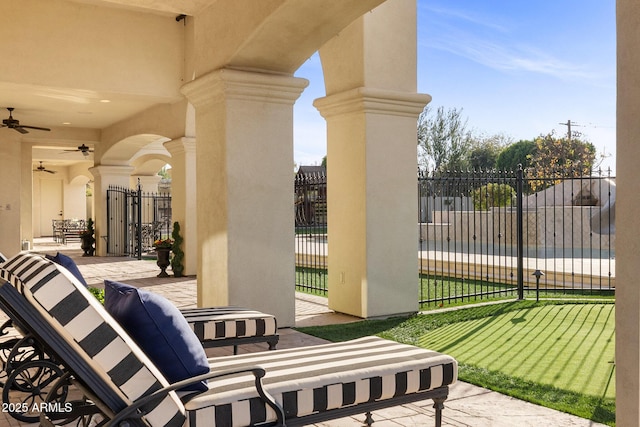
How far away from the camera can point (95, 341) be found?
93.7 inches

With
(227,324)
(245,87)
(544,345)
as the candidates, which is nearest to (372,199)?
(245,87)

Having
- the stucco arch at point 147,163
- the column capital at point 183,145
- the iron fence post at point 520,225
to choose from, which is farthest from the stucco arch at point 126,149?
the iron fence post at point 520,225

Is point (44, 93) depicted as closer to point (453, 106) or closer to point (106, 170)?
point (106, 170)

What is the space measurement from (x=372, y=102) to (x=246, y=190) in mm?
2130

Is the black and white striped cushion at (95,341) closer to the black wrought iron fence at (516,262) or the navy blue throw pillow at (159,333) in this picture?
the navy blue throw pillow at (159,333)

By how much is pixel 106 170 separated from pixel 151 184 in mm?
8077

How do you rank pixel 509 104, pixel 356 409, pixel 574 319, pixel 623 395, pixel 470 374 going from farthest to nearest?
pixel 509 104 < pixel 574 319 < pixel 470 374 < pixel 356 409 < pixel 623 395

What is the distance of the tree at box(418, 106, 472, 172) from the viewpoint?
35469 mm

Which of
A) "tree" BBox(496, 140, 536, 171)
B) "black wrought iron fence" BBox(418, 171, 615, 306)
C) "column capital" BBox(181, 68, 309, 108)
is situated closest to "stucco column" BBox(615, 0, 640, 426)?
"column capital" BBox(181, 68, 309, 108)

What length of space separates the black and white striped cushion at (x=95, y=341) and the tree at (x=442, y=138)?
1330 inches

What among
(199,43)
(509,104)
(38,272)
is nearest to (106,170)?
(199,43)

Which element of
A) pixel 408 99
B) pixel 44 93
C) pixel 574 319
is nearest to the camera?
pixel 574 319

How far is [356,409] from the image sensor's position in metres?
3.12

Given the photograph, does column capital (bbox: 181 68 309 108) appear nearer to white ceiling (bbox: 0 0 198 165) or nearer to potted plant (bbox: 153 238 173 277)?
white ceiling (bbox: 0 0 198 165)
